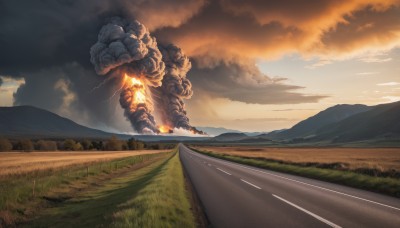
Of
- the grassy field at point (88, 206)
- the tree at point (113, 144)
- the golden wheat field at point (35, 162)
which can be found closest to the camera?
the grassy field at point (88, 206)

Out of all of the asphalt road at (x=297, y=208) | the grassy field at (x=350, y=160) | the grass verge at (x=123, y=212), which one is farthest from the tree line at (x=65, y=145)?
the asphalt road at (x=297, y=208)

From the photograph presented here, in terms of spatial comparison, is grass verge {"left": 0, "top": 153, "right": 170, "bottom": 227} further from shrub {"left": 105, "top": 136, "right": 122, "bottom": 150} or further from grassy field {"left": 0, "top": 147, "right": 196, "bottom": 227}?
shrub {"left": 105, "top": 136, "right": 122, "bottom": 150}

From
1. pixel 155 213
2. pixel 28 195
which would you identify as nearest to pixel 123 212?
pixel 155 213

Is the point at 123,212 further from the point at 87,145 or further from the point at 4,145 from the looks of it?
the point at 87,145

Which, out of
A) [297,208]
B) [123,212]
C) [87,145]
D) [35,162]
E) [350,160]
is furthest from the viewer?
[87,145]

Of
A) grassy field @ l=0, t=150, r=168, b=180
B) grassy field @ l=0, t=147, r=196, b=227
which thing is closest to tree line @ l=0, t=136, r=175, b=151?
grassy field @ l=0, t=150, r=168, b=180

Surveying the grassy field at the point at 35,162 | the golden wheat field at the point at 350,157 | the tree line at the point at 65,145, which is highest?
the tree line at the point at 65,145

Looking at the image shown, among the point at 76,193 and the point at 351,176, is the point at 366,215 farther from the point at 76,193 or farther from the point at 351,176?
the point at 76,193

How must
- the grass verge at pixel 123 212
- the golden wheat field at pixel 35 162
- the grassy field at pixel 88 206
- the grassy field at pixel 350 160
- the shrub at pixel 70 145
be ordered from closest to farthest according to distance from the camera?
1. the grass verge at pixel 123 212
2. the grassy field at pixel 88 206
3. the grassy field at pixel 350 160
4. the golden wheat field at pixel 35 162
5. the shrub at pixel 70 145

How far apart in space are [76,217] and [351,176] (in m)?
16.1

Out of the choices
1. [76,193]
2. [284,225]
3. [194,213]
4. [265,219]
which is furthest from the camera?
[76,193]

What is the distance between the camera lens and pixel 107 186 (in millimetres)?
21797

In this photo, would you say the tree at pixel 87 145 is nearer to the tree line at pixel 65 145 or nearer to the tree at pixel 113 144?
the tree line at pixel 65 145

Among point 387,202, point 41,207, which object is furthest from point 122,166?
point 387,202
